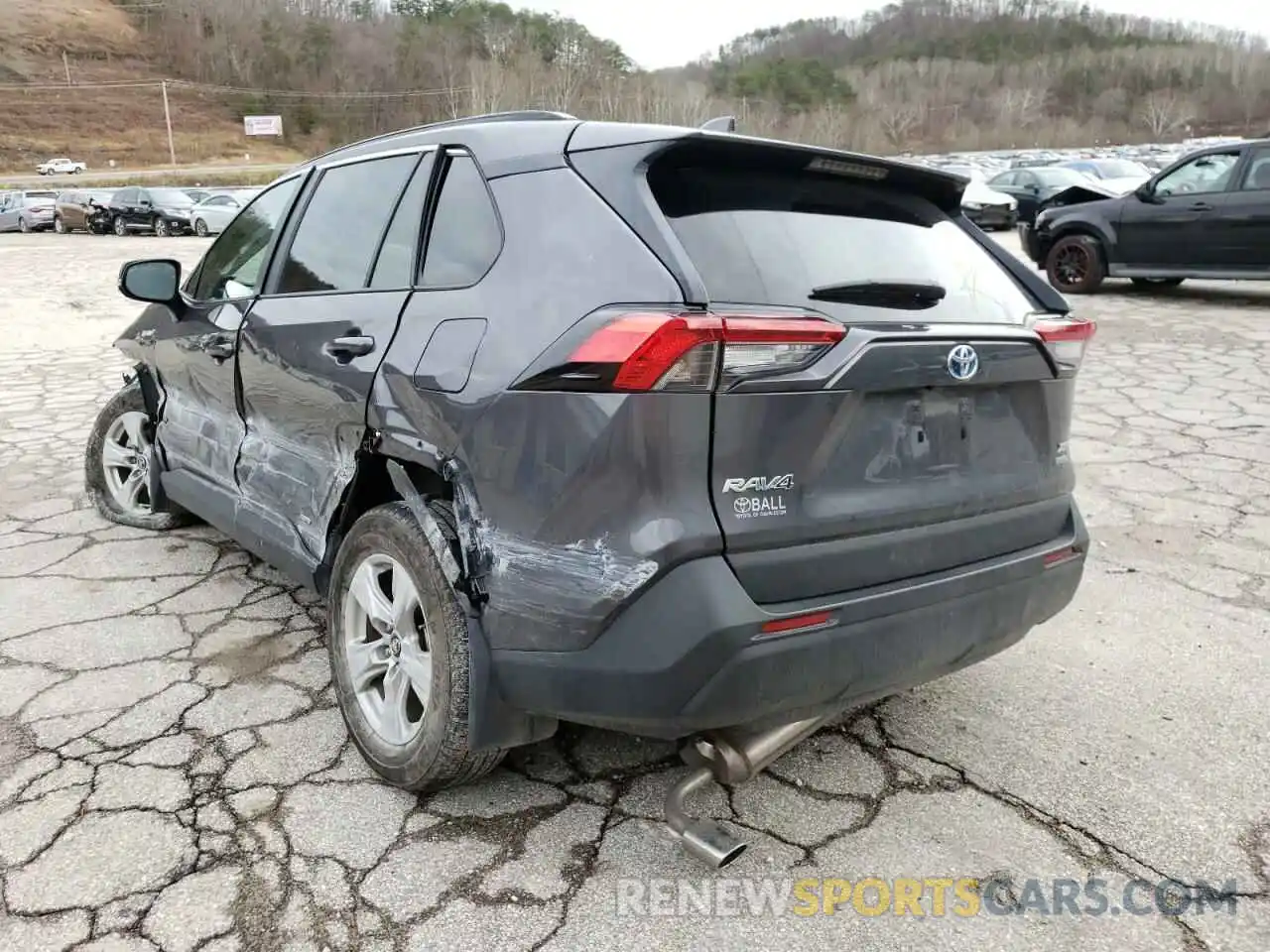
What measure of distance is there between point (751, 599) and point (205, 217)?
1171 inches

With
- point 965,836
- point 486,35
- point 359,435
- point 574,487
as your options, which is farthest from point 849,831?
point 486,35

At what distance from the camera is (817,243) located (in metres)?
2.22

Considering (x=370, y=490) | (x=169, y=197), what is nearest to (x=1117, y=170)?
(x=169, y=197)

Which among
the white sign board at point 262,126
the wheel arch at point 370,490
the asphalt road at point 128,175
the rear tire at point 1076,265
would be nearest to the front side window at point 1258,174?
the rear tire at point 1076,265

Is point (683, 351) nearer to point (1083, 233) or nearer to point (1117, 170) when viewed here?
point (1083, 233)

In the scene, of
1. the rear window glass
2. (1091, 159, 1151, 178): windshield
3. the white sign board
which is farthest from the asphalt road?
the rear window glass

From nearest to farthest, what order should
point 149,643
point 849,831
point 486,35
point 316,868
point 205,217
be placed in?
point 316,868
point 849,831
point 149,643
point 205,217
point 486,35

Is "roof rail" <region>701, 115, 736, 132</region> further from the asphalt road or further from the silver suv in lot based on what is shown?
the asphalt road

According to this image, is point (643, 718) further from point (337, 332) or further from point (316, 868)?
point (337, 332)

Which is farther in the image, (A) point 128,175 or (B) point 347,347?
(A) point 128,175

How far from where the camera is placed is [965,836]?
2.34 metres

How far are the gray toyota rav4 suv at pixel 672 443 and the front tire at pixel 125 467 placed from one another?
6.76ft

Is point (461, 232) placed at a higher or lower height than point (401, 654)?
higher

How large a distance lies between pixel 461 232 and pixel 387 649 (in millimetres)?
1126
